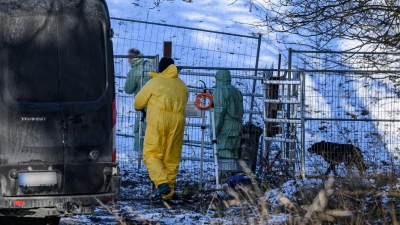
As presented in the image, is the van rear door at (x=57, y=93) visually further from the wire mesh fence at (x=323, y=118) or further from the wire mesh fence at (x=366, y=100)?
the wire mesh fence at (x=366, y=100)

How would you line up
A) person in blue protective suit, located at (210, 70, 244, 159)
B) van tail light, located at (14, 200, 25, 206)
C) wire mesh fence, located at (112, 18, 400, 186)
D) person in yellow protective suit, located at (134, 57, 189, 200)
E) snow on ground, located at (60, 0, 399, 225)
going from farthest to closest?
1. person in blue protective suit, located at (210, 70, 244, 159)
2. wire mesh fence, located at (112, 18, 400, 186)
3. person in yellow protective suit, located at (134, 57, 189, 200)
4. snow on ground, located at (60, 0, 399, 225)
5. van tail light, located at (14, 200, 25, 206)

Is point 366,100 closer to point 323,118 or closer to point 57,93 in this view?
point 323,118

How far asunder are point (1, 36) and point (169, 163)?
3648 millimetres

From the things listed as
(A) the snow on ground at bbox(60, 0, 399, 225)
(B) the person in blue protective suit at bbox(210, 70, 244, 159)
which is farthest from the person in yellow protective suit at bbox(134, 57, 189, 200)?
(B) the person in blue protective suit at bbox(210, 70, 244, 159)

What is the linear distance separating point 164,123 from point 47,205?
3078 mm

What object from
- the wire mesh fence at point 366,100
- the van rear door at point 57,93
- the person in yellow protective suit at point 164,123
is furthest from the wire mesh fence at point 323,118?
the van rear door at point 57,93

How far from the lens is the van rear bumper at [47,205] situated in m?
6.53

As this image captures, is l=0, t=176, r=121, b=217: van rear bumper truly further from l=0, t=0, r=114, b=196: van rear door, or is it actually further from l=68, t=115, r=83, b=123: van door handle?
l=68, t=115, r=83, b=123: van door handle

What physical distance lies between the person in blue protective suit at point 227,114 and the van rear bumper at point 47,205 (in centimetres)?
432

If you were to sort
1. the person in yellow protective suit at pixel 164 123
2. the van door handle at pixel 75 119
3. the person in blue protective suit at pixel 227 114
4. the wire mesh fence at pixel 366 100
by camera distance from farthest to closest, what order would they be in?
1. the person in blue protective suit at pixel 227 114
2. the wire mesh fence at pixel 366 100
3. the person in yellow protective suit at pixel 164 123
4. the van door handle at pixel 75 119

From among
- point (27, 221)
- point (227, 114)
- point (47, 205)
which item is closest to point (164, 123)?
point (227, 114)

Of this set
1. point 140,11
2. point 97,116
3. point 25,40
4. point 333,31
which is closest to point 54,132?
point 97,116

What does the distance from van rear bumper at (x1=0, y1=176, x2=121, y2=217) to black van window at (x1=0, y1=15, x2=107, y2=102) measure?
922 millimetres

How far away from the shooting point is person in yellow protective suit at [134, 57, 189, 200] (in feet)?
30.9
